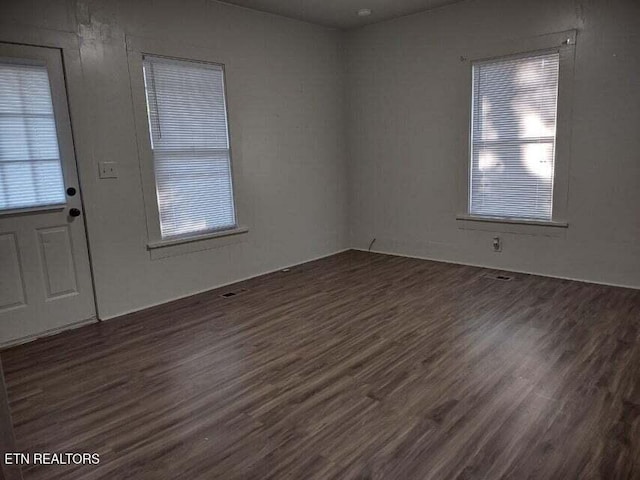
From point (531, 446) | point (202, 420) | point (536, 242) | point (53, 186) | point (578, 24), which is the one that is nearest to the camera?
point (531, 446)

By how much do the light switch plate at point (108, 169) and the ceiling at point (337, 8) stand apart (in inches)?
75.3

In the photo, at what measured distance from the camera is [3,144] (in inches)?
122

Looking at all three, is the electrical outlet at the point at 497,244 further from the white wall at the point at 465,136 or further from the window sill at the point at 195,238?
the window sill at the point at 195,238

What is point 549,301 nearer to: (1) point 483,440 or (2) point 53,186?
(1) point 483,440

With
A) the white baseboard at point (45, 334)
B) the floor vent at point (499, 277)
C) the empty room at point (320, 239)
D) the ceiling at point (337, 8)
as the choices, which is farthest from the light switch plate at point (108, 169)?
the floor vent at point (499, 277)

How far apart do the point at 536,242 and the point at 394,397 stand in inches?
111

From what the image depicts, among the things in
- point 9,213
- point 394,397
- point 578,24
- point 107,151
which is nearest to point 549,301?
point 394,397

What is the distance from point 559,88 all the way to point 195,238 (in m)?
3.59

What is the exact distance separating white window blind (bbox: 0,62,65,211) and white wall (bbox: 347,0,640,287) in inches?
135

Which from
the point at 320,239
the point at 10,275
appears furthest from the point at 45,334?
the point at 320,239

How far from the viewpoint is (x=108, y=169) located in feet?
11.9

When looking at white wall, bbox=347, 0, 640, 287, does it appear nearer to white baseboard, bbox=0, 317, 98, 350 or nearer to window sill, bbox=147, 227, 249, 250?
window sill, bbox=147, 227, 249, 250

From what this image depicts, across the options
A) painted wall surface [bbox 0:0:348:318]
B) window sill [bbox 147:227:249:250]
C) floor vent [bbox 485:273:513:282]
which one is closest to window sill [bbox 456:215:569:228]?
floor vent [bbox 485:273:513:282]

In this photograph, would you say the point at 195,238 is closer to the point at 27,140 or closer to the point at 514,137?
the point at 27,140
